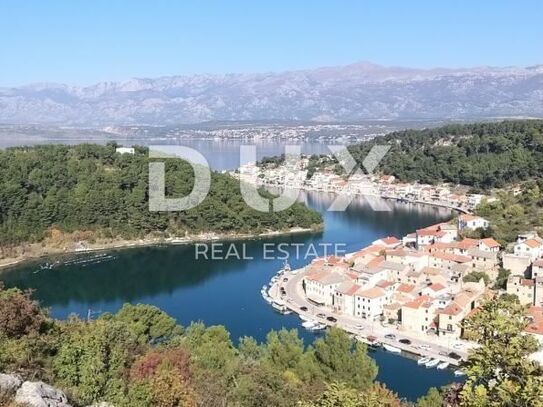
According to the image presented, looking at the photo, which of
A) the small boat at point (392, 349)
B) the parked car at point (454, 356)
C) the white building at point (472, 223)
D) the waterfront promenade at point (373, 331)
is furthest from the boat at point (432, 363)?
the white building at point (472, 223)

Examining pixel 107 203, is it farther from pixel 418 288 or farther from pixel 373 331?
pixel 373 331

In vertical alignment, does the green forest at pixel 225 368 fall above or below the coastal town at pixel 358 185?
above

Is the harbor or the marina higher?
the harbor

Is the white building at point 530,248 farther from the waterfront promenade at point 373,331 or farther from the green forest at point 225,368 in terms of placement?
the green forest at point 225,368

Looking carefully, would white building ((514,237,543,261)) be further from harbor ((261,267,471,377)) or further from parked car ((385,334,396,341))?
parked car ((385,334,396,341))

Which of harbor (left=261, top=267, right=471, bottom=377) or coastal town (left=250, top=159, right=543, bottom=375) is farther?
coastal town (left=250, top=159, right=543, bottom=375)

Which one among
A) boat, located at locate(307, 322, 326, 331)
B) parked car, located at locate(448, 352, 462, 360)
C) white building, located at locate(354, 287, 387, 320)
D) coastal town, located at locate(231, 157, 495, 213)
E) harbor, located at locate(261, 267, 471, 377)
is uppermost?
coastal town, located at locate(231, 157, 495, 213)

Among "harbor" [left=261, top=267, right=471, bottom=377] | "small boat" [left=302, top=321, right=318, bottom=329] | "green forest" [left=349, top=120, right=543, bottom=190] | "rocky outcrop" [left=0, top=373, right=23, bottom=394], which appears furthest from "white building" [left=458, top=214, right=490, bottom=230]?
"rocky outcrop" [left=0, top=373, right=23, bottom=394]
